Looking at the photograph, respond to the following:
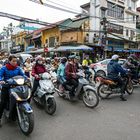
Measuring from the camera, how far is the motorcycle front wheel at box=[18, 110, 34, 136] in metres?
4.54

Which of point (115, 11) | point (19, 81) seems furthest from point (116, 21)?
point (19, 81)

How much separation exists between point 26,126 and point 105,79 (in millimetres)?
4320

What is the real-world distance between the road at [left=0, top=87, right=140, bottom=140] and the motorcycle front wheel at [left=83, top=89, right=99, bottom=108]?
0.18 metres

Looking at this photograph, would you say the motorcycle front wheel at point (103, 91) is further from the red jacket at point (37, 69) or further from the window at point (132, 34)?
the window at point (132, 34)

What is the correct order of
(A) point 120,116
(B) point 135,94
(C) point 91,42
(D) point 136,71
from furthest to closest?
(C) point 91,42 < (D) point 136,71 < (B) point 135,94 < (A) point 120,116

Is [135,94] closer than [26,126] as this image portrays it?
No

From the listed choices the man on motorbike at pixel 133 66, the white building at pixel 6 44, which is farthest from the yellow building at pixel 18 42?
the man on motorbike at pixel 133 66

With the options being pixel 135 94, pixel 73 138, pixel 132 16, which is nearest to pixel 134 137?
pixel 73 138

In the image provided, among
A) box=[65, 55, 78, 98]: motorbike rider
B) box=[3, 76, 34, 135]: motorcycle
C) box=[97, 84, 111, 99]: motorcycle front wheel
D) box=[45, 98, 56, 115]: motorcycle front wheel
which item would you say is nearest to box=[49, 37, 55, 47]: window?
box=[97, 84, 111, 99]: motorcycle front wheel

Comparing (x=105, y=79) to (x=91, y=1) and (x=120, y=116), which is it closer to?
(x=120, y=116)

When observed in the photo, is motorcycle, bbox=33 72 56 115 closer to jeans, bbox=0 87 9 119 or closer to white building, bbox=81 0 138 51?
jeans, bbox=0 87 9 119

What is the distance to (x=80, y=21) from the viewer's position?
30047 millimetres

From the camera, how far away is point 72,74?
7.47 metres

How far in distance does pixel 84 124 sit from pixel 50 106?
134cm
